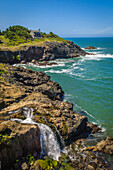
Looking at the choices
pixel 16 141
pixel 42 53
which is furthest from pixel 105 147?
pixel 42 53

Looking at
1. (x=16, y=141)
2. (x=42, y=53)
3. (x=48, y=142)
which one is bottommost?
(x=48, y=142)

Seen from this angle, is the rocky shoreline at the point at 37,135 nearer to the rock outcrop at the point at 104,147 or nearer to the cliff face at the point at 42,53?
the rock outcrop at the point at 104,147

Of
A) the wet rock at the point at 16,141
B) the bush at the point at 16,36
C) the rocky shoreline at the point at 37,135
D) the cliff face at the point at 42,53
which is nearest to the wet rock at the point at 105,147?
the rocky shoreline at the point at 37,135

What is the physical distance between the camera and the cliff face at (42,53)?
236ft

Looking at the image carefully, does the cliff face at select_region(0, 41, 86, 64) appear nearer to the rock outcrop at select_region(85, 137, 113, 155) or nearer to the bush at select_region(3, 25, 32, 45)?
the bush at select_region(3, 25, 32, 45)

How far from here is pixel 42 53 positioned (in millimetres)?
85500

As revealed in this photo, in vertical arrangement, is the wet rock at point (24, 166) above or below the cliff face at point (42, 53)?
below

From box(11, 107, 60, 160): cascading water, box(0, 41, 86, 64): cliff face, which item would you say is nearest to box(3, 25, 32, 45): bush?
box(0, 41, 86, 64): cliff face

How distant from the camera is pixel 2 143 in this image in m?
13.6

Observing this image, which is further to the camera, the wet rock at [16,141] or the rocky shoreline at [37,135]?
the rocky shoreline at [37,135]

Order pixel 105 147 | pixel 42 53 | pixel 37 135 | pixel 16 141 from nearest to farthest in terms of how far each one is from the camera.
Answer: pixel 16 141, pixel 37 135, pixel 105 147, pixel 42 53

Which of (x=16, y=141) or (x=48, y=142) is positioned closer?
(x=16, y=141)

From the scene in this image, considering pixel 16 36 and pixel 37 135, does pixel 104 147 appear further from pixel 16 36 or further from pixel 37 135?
pixel 16 36

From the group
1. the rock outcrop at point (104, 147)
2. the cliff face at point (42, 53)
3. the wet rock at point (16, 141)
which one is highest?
the cliff face at point (42, 53)
